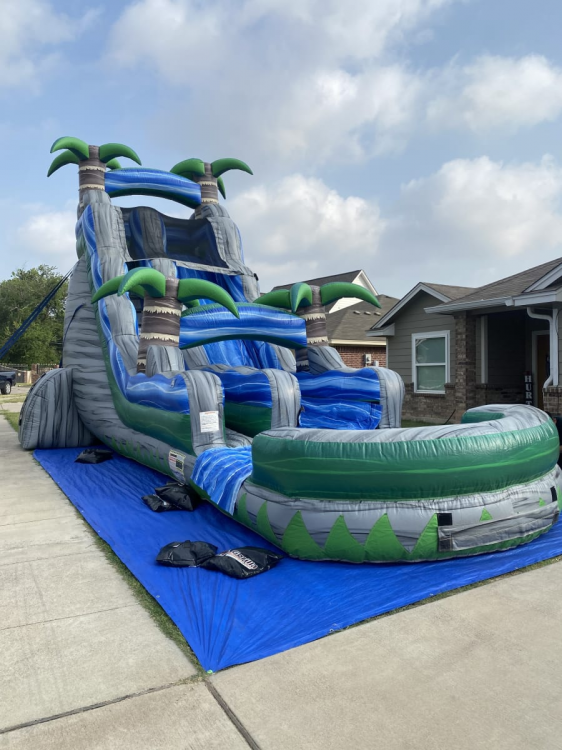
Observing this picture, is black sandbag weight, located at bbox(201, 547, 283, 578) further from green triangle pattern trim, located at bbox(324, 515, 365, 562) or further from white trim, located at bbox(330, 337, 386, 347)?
white trim, located at bbox(330, 337, 386, 347)

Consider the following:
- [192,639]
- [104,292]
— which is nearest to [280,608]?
[192,639]

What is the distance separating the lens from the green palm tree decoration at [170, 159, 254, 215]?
10570 millimetres

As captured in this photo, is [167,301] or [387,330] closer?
[167,301]

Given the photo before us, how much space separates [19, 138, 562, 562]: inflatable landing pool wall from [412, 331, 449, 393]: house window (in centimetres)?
450

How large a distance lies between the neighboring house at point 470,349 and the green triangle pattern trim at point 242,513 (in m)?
7.20

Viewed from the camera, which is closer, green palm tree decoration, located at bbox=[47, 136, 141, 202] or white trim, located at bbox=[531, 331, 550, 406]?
green palm tree decoration, located at bbox=[47, 136, 141, 202]

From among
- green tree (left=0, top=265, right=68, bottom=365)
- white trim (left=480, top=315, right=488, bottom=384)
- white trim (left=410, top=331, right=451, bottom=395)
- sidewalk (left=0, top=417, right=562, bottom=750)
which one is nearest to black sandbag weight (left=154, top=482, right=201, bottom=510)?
sidewalk (left=0, top=417, right=562, bottom=750)

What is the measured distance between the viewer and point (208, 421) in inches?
204

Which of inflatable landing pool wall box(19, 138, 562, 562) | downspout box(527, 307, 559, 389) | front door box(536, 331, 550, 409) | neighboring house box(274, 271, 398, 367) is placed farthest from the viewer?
neighboring house box(274, 271, 398, 367)

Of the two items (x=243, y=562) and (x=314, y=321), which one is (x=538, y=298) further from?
(x=243, y=562)

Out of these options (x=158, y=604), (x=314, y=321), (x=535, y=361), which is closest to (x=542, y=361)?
(x=535, y=361)

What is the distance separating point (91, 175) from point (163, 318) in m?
4.60

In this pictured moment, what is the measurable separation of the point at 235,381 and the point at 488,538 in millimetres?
3146

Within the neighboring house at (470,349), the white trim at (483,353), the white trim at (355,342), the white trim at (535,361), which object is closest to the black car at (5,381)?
the white trim at (355,342)
